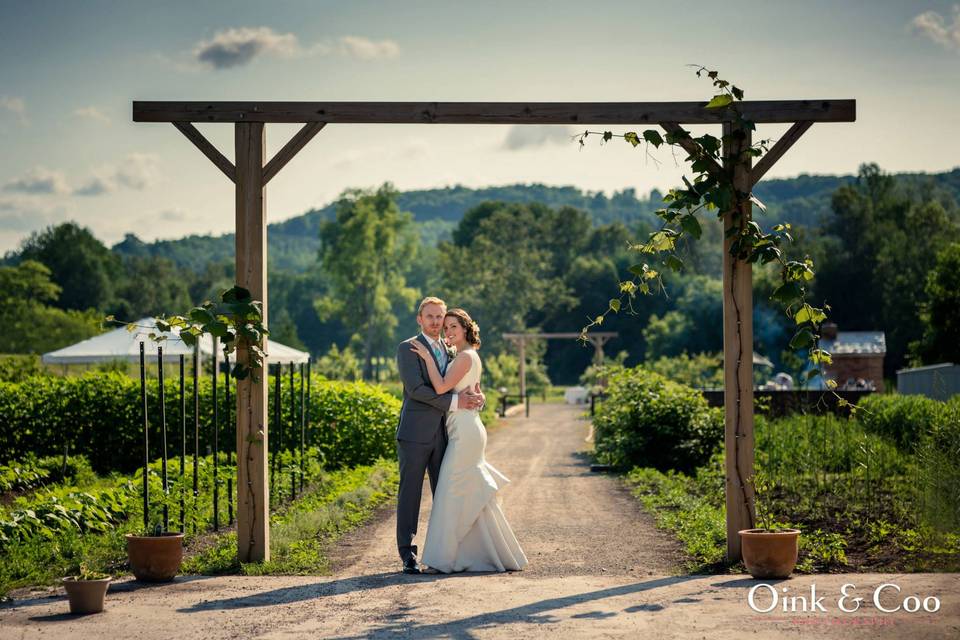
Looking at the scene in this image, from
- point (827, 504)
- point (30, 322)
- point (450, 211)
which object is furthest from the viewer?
point (450, 211)

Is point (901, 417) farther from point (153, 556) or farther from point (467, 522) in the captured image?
point (153, 556)

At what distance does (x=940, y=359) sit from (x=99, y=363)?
20.9m

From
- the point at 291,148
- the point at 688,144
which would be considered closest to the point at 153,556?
the point at 291,148

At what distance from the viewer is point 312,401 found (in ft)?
51.8

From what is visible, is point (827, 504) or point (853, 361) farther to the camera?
point (853, 361)

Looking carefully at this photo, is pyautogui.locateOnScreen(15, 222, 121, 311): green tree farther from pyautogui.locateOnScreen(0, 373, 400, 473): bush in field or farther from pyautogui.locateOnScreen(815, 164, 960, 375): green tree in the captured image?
pyautogui.locateOnScreen(0, 373, 400, 473): bush in field

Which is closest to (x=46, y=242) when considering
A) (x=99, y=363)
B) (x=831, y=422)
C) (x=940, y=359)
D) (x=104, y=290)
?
(x=104, y=290)

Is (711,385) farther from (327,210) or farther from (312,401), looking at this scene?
(327,210)

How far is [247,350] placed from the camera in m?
8.08

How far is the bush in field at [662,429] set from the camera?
15930 millimetres

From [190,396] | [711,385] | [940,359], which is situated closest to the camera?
[190,396]

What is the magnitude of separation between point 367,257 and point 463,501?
59.1m

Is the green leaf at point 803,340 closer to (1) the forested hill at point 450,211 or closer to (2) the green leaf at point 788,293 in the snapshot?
(2) the green leaf at point 788,293

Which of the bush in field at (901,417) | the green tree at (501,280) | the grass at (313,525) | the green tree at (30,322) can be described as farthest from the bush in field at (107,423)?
the green tree at (501,280)
